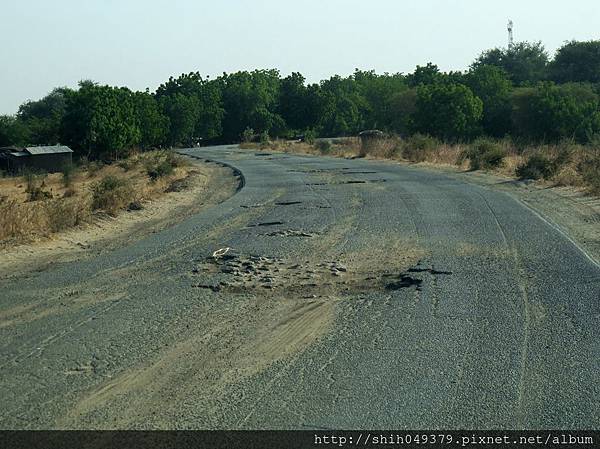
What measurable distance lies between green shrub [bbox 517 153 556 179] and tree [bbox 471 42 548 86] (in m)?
79.5

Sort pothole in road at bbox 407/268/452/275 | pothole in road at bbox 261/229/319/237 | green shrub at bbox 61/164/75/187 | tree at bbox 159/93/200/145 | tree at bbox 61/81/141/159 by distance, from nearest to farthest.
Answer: pothole in road at bbox 407/268/452/275, pothole in road at bbox 261/229/319/237, green shrub at bbox 61/164/75/187, tree at bbox 61/81/141/159, tree at bbox 159/93/200/145

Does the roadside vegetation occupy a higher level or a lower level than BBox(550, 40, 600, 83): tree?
lower

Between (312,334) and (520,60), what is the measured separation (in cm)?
11200

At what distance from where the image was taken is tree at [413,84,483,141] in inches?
2527

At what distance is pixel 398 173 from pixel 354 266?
22253 millimetres

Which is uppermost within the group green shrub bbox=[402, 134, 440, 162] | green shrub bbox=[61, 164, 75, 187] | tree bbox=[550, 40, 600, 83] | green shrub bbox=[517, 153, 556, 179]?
tree bbox=[550, 40, 600, 83]

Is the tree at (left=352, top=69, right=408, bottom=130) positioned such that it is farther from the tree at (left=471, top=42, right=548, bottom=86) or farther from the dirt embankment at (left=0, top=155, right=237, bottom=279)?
the dirt embankment at (left=0, top=155, right=237, bottom=279)

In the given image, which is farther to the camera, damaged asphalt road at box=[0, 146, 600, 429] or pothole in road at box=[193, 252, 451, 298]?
pothole in road at box=[193, 252, 451, 298]

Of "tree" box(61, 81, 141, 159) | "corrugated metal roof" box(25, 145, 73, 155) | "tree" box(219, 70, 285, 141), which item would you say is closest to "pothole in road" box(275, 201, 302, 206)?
"corrugated metal roof" box(25, 145, 73, 155)

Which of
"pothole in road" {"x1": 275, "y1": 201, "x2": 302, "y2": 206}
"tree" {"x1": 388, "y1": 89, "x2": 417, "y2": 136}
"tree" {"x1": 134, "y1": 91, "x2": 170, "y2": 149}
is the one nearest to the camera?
"pothole in road" {"x1": 275, "y1": 201, "x2": 302, "y2": 206}

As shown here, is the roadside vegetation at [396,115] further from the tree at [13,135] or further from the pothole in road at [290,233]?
the pothole in road at [290,233]

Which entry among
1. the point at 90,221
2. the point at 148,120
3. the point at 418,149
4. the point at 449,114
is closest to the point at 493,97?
the point at 449,114

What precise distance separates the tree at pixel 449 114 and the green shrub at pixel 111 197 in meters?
43.6

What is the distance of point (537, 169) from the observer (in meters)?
28.9
